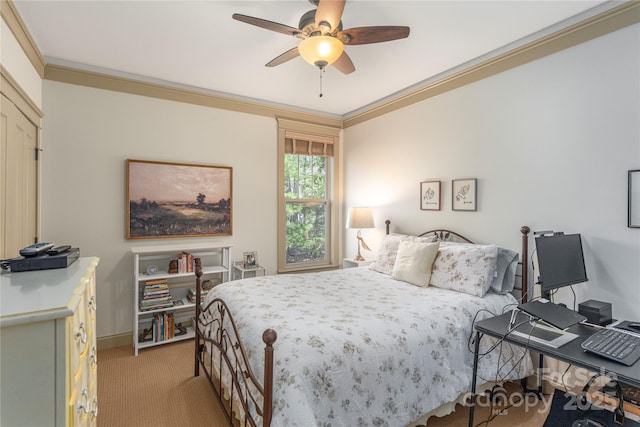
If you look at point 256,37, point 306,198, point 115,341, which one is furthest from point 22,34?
point 306,198

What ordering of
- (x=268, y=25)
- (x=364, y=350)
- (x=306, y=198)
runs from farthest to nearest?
(x=306, y=198) → (x=268, y=25) → (x=364, y=350)

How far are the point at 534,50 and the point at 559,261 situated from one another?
5.67ft

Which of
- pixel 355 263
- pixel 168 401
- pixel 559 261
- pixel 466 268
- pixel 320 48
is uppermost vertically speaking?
pixel 320 48

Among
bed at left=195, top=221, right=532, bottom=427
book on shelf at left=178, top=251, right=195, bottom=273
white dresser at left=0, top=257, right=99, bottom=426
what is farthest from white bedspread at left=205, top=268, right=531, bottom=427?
book on shelf at left=178, top=251, right=195, bottom=273

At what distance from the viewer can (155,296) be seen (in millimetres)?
3254

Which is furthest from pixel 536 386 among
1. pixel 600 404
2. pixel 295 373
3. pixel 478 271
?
pixel 295 373

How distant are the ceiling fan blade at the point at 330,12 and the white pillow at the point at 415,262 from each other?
6.33 feet

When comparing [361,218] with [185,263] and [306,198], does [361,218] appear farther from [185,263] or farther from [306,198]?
[185,263]

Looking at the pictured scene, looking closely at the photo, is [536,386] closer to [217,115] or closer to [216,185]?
[216,185]

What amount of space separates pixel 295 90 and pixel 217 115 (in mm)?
992

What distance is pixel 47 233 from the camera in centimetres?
297

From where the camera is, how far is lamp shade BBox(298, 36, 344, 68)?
1958mm

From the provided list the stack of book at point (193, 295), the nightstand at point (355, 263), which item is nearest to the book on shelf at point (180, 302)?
the stack of book at point (193, 295)

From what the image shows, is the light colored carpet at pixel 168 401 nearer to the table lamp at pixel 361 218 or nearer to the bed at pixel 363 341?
the bed at pixel 363 341
